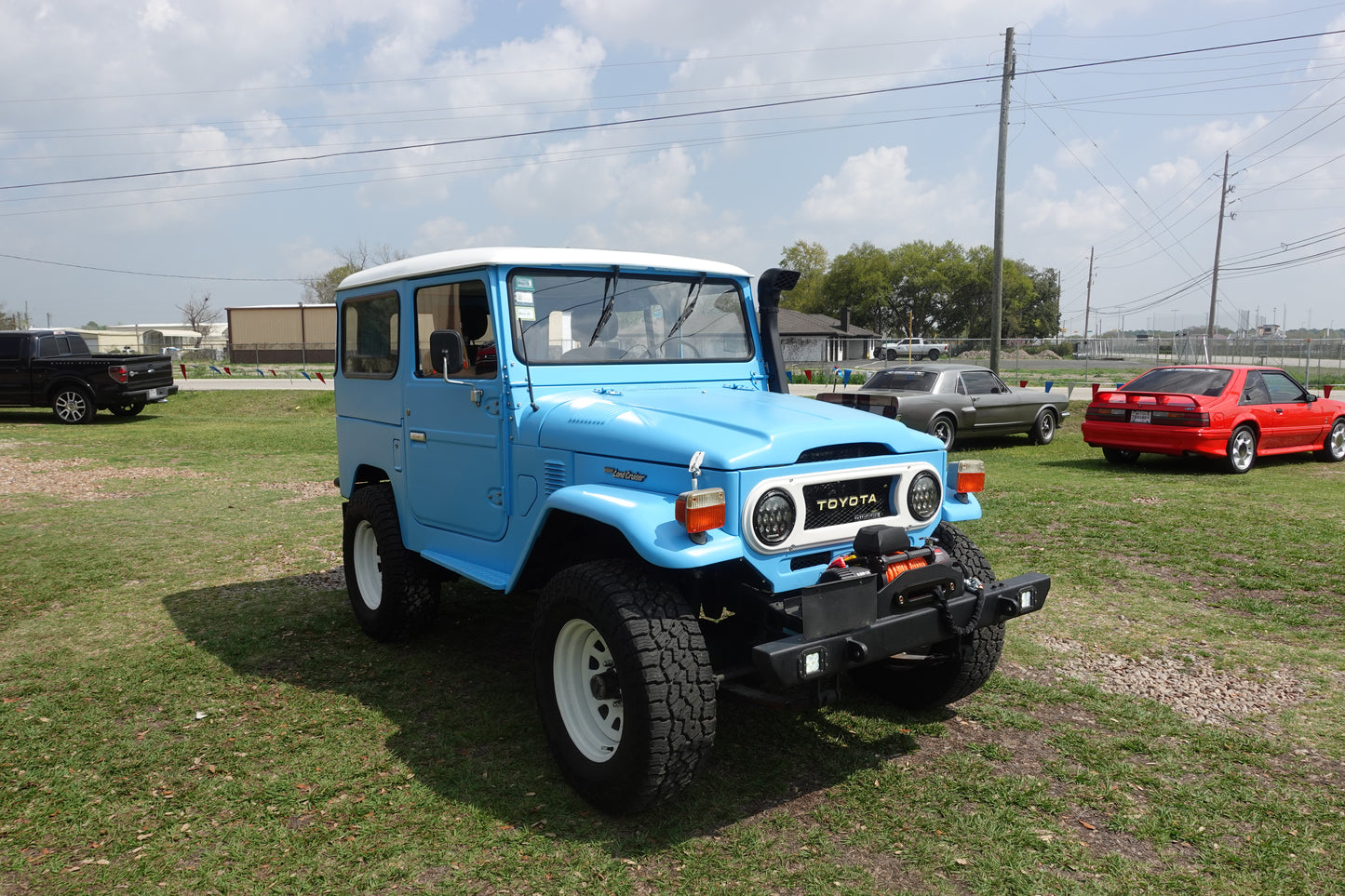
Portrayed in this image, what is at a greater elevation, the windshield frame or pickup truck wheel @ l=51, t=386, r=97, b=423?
the windshield frame

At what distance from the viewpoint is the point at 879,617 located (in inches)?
141

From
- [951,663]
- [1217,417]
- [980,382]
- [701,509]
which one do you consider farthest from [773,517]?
[980,382]

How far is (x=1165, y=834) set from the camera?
347cm

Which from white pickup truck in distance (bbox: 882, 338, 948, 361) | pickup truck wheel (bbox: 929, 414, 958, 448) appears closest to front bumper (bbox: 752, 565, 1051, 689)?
pickup truck wheel (bbox: 929, 414, 958, 448)

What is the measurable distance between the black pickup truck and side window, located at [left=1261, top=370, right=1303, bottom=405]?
20.6 metres

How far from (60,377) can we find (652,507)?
19.8 meters

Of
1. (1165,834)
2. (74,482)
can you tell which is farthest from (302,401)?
(1165,834)

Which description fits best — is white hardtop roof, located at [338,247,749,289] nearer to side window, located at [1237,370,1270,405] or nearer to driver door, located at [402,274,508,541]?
driver door, located at [402,274,508,541]

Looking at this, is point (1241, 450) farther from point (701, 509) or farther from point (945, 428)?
point (701, 509)

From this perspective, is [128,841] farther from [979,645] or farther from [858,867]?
[979,645]

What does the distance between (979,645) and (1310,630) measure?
9.63 ft

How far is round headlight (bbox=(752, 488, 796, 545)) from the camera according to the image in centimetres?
353

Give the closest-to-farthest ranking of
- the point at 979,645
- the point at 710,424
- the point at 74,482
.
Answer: the point at 710,424
the point at 979,645
the point at 74,482

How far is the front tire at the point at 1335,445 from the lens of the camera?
12916 mm
